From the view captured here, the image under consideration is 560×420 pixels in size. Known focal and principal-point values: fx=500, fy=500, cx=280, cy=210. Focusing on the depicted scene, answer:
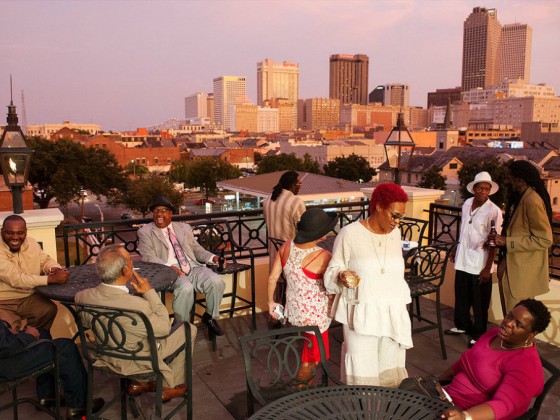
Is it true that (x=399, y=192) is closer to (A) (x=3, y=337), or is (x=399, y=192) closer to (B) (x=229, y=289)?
(A) (x=3, y=337)

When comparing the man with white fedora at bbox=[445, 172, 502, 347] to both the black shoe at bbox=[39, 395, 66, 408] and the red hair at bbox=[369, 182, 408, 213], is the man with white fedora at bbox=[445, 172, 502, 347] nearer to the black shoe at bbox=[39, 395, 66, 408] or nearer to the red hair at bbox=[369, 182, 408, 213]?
the red hair at bbox=[369, 182, 408, 213]

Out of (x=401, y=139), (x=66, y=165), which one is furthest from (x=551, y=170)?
(x=401, y=139)

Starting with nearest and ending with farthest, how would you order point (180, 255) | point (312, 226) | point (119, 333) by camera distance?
1. point (119, 333)
2. point (312, 226)
3. point (180, 255)

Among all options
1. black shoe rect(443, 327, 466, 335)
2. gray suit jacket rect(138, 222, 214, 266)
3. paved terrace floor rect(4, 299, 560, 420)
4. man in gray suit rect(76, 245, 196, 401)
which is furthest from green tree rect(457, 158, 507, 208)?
man in gray suit rect(76, 245, 196, 401)

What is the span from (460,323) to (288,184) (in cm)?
234

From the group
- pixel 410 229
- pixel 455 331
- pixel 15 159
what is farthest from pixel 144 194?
pixel 455 331

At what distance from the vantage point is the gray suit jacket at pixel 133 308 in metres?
3.17

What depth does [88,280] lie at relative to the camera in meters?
4.15

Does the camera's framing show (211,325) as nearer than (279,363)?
No

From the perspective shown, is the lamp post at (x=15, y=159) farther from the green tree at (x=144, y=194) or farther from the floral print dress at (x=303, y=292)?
the green tree at (x=144, y=194)

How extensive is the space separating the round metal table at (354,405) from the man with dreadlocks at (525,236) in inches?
89.0

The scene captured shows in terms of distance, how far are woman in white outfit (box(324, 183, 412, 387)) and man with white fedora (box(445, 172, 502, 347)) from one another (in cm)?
196

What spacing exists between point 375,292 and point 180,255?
2449 mm

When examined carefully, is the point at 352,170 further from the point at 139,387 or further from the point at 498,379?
the point at 498,379
